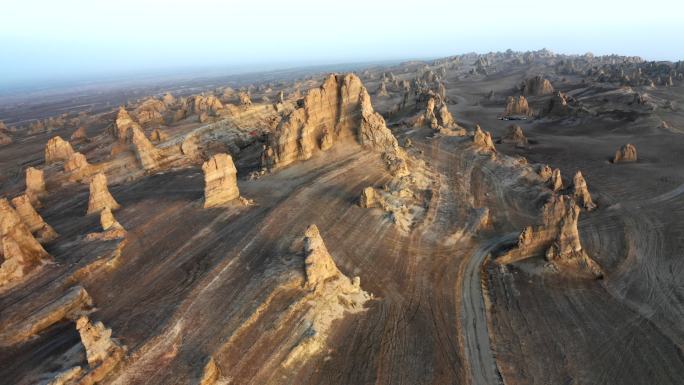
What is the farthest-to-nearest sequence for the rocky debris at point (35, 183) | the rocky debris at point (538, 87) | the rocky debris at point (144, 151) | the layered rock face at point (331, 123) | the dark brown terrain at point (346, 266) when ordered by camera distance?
1. the rocky debris at point (538, 87)
2. the rocky debris at point (144, 151)
3. the rocky debris at point (35, 183)
4. the layered rock face at point (331, 123)
5. the dark brown terrain at point (346, 266)

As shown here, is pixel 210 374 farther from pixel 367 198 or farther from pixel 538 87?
pixel 538 87

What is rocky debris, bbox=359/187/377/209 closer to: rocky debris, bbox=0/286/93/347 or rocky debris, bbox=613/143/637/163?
rocky debris, bbox=0/286/93/347

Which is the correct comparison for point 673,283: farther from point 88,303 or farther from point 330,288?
point 88,303

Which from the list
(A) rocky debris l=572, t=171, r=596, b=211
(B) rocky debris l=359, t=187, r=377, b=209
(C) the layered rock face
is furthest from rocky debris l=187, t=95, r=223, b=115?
(A) rocky debris l=572, t=171, r=596, b=211

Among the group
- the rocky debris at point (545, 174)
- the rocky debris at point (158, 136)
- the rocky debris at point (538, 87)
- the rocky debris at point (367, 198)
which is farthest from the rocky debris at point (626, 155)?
the rocky debris at point (158, 136)

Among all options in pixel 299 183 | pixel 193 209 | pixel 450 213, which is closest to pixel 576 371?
pixel 450 213

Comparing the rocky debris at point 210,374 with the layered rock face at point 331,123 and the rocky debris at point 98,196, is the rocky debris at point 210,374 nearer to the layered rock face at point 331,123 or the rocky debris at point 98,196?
the rocky debris at point 98,196
